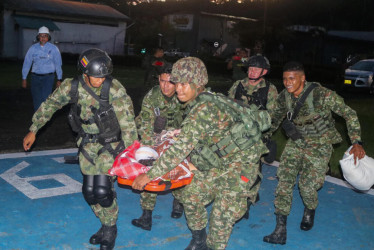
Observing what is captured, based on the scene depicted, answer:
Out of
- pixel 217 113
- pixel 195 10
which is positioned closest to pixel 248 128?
pixel 217 113

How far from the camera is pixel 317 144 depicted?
18.0 ft

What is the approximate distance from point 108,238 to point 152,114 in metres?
1.63

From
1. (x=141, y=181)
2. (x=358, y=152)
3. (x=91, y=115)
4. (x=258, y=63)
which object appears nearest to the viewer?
(x=141, y=181)

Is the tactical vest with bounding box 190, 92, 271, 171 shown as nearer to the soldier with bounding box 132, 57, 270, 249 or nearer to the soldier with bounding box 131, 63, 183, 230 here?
the soldier with bounding box 132, 57, 270, 249

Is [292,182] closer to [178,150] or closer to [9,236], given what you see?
[178,150]

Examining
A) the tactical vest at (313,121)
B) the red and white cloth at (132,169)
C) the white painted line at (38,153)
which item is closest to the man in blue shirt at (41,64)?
the white painted line at (38,153)

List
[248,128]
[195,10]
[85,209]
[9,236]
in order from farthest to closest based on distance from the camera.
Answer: [195,10], [85,209], [9,236], [248,128]

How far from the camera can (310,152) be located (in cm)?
549

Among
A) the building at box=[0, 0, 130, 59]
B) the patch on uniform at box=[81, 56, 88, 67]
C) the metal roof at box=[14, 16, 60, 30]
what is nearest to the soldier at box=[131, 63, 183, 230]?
the patch on uniform at box=[81, 56, 88, 67]

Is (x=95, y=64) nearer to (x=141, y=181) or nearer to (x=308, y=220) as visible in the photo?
(x=141, y=181)

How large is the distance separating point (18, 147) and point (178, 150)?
5.77 metres

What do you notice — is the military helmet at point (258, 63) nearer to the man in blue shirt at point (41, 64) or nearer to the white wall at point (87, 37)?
the man in blue shirt at point (41, 64)

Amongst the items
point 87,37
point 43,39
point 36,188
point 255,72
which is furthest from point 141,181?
point 87,37

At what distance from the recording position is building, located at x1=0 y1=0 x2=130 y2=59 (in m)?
40.0
